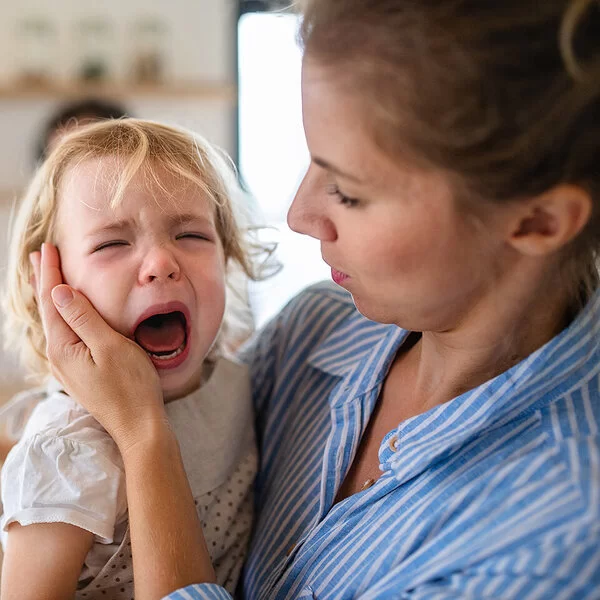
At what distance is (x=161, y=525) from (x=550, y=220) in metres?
0.66

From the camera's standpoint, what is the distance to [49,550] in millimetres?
1053

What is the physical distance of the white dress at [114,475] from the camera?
1.07 metres

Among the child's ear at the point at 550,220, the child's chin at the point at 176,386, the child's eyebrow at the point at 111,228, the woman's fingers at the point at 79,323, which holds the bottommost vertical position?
the child's chin at the point at 176,386

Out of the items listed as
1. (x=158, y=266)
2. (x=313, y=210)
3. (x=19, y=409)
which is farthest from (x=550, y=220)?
(x=19, y=409)

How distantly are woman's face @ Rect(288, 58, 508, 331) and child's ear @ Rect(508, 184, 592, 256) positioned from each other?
0.03 metres

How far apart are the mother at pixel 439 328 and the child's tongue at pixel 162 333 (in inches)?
4.0

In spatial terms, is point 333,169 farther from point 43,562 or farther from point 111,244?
point 43,562

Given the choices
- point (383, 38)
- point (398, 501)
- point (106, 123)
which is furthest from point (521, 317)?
point (106, 123)

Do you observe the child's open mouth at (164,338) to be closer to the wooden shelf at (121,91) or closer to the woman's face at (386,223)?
the woman's face at (386,223)

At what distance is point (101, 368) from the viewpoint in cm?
113

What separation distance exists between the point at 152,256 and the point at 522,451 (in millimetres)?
669

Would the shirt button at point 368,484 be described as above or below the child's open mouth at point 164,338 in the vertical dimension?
below

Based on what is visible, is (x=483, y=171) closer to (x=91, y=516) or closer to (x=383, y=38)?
(x=383, y=38)

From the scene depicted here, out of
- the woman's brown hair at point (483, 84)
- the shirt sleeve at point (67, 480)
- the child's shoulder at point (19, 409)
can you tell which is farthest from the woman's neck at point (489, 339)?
the child's shoulder at point (19, 409)
